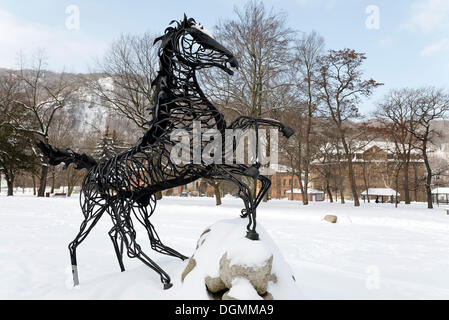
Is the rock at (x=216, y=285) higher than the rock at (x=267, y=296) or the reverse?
higher

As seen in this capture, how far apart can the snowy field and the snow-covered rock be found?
0.27m

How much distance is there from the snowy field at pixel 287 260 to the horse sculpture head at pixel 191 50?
2615mm

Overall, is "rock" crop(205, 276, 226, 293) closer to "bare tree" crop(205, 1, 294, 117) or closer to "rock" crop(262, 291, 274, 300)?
"rock" crop(262, 291, 274, 300)

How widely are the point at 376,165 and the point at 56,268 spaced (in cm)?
3806

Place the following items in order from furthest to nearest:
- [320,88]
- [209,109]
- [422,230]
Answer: [320,88]
[422,230]
[209,109]

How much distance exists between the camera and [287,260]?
557 cm

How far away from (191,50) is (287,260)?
4.27 m

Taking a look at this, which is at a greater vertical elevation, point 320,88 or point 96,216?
point 320,88

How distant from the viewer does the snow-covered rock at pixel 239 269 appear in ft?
9.00

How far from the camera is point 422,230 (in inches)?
383

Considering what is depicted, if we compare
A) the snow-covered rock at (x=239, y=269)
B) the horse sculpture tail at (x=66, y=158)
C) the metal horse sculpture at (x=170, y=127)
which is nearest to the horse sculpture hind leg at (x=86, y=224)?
the metal horse sculpture at (x=170, y=127)

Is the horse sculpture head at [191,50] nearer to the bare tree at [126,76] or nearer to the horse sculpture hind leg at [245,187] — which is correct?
the horse sculpture hind leg at [245,187]
